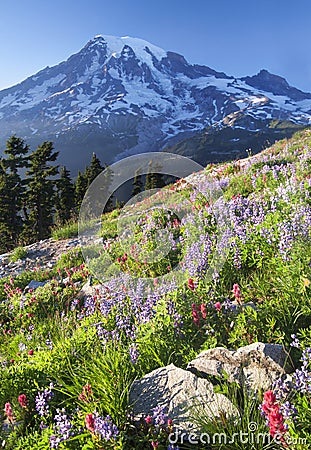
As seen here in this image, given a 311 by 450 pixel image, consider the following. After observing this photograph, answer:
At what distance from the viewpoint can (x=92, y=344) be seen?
170 inches

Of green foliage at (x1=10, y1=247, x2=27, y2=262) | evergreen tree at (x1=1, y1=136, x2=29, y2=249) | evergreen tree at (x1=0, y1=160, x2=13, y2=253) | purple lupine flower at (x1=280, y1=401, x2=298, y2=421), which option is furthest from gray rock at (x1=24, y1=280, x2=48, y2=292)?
evergreen tree at (x1=1, y1=136, x2=29, y2=249)

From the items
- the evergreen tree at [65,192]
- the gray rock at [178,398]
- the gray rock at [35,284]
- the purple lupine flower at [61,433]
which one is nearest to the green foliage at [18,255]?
the gray rock at [35,284]

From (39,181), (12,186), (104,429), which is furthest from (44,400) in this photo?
(12,186)

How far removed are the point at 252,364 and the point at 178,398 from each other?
0.75 meters

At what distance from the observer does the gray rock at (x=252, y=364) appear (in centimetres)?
314

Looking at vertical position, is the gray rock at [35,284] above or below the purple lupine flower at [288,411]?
above

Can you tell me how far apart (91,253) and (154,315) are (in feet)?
21.6

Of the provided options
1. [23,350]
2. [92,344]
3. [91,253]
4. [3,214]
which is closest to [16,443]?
[92,344]

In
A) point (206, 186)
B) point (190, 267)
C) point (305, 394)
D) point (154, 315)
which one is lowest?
point (305, 394)

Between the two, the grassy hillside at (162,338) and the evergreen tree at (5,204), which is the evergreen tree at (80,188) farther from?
the grassy hillside at (162,338)

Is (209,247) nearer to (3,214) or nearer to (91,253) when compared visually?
(91,253)

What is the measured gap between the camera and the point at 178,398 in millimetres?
3217

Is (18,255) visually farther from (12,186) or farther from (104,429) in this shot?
(12,186)

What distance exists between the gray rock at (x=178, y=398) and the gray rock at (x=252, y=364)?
0.19 metres
